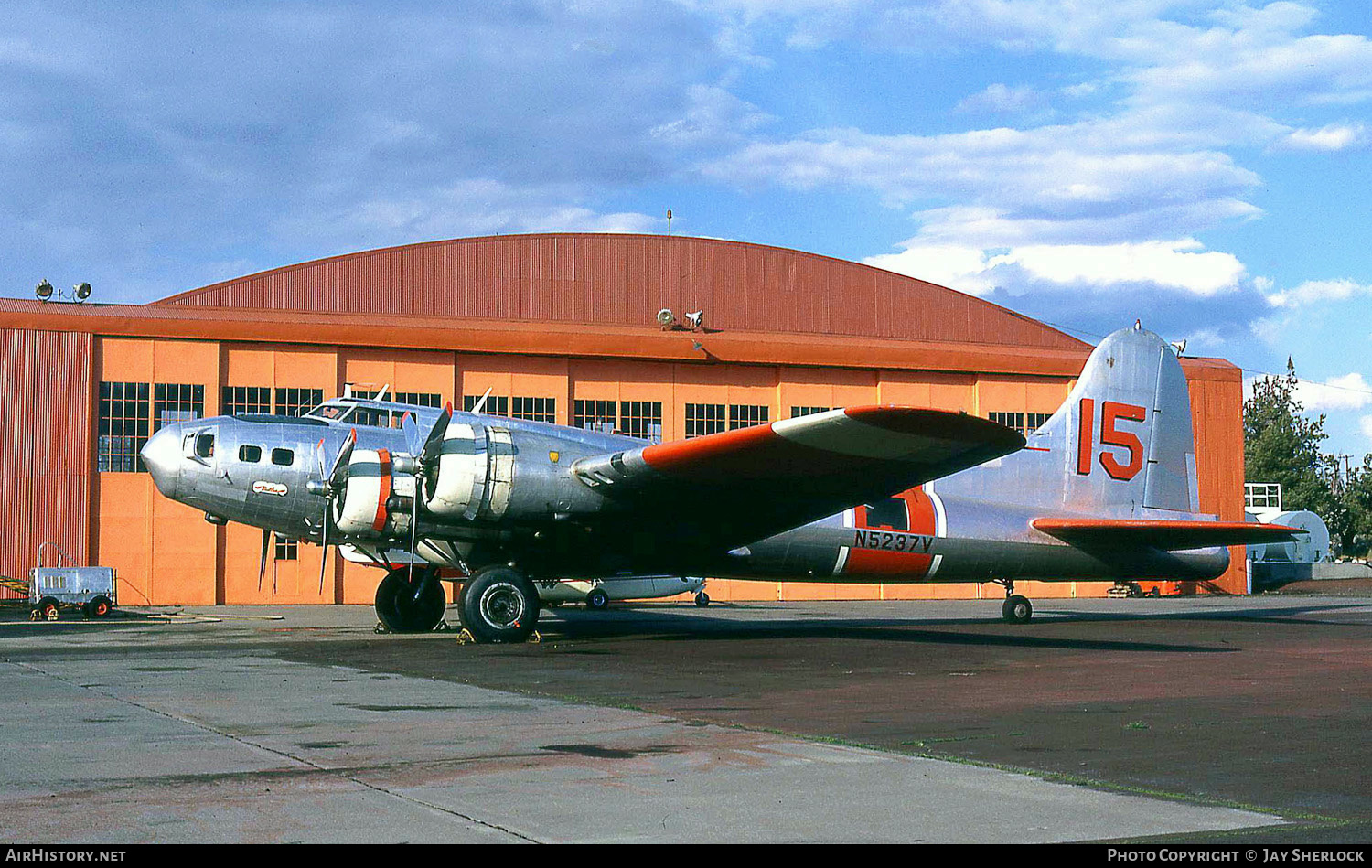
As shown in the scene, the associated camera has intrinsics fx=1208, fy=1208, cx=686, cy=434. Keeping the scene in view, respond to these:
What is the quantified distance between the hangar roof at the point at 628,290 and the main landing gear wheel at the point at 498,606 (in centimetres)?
2338

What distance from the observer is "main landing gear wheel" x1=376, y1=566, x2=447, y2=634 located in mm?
22266

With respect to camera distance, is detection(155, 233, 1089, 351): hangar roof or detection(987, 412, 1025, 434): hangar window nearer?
detection(155, 233, 1089, 351): hangar roof

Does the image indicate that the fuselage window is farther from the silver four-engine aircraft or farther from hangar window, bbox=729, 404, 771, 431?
hangar window, bbox=729, 404, 771, 431

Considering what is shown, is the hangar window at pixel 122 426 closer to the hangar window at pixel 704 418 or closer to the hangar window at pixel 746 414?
Answer: the hangar window at pixel 704 418

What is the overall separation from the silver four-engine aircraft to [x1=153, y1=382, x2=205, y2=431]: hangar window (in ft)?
53.0

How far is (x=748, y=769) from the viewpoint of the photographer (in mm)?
7773

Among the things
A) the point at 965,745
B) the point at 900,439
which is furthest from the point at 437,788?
the point at 900,439

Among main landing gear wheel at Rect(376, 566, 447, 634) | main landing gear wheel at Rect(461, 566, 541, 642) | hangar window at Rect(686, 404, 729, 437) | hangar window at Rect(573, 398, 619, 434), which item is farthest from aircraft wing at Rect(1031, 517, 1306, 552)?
hangar window at Rect(573, 398, 619, 434)

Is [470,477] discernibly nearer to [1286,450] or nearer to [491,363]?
[491,363]

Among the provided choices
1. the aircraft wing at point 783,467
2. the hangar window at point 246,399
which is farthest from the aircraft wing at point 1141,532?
the hangar window at point 246,399

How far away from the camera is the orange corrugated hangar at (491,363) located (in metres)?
35.2

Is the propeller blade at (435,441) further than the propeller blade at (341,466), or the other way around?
the propeller blade at (341,466)

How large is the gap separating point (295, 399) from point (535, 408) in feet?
24.6
